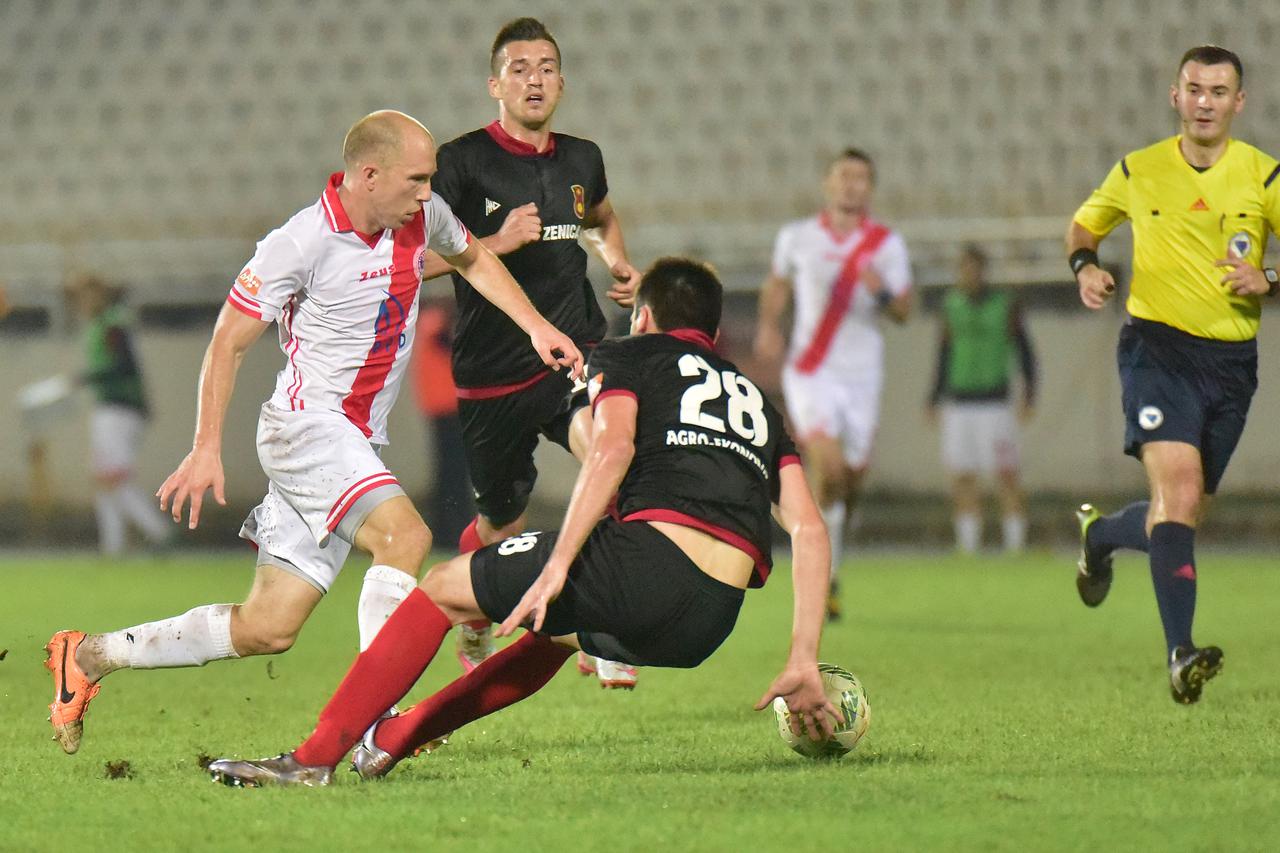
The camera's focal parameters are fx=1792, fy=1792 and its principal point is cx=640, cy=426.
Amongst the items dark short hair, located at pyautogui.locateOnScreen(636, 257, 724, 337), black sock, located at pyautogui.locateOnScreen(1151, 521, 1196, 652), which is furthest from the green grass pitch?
dark short hair, located at pyautogui.locateOnScreen(636, 257, 724, 337)

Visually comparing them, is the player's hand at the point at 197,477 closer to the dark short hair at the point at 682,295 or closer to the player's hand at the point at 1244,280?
the dark short hair at the point at 682,295

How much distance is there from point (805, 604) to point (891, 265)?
21.1ft

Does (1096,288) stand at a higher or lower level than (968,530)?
higher

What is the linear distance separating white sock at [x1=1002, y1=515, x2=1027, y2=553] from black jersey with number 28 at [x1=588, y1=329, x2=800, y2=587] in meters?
10.3

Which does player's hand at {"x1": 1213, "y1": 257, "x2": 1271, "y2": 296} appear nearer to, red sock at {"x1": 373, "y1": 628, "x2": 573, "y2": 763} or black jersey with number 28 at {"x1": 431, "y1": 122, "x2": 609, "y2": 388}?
black jersey with number 28 at {"x1": 431, "y1": 122, "x2": 609, "y2": 388}

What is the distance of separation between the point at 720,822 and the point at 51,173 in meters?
16.1

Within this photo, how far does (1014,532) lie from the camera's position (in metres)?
14.9

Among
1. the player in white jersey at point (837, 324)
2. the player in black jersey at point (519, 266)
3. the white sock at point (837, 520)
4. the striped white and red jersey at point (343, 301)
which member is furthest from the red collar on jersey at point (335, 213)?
the white sock at point (837, 520)

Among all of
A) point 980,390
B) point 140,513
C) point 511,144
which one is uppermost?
point 511,144

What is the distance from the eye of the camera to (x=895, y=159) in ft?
56.5

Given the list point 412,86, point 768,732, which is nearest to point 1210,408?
point 768,732

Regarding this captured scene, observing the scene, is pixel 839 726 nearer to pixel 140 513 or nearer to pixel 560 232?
pixel 560 232

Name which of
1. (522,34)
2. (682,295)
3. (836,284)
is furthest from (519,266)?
(836,284)

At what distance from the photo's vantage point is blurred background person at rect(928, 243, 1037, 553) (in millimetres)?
14789
